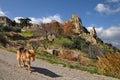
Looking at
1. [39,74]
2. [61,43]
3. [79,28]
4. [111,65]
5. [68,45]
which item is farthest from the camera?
[79,28]

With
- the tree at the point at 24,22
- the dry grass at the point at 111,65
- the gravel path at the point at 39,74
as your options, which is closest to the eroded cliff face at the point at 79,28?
the tree at the point at 24,22

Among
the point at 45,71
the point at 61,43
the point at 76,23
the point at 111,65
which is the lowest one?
the point at 45,71

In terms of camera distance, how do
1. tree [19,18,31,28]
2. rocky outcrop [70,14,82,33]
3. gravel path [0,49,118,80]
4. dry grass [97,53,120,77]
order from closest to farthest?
gravel path [0,49,118,80] < dry grass [97,53,120,77] < rocky outcrop [70,14,82,33] < tree [19,18,31,28]

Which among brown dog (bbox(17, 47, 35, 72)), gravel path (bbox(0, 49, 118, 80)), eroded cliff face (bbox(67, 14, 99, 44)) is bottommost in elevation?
gravel path (bbox(0, 49, 118, 80))

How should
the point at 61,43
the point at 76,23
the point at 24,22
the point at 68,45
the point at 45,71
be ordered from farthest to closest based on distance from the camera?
the point at 24,22 → the point at 76,23 → the point at 61,43 → the point at 68,45 → the point at 45,71

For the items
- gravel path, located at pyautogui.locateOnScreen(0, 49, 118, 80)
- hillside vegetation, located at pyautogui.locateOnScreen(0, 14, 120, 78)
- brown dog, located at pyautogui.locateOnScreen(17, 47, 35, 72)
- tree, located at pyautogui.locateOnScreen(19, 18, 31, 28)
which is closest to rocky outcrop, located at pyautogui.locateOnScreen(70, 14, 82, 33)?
hillside vegetation, located at pyautogui.locateOnScreen(0, 14, 120, 78)

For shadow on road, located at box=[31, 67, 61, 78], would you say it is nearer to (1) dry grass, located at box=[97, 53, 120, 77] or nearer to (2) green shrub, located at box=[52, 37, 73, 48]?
(1) dry grass, located at box=[97, 53, 120, 77]

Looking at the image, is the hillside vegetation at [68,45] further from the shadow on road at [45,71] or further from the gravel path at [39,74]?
the shadow on road at [45,71]

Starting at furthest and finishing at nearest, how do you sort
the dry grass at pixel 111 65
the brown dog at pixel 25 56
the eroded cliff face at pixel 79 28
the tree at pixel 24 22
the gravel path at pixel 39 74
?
the tree at pixel 24 22, the eroded cliff face at pixel 79 28, the dry grass at pixel 111 65, the brown dog at pixel 25 56, the gravel path at pixel 39 74

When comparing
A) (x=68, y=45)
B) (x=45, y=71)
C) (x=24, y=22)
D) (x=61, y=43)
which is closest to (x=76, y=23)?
(x=24, y=22)

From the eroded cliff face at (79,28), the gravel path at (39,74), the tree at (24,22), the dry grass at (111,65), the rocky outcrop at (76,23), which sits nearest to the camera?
the gravel path at (39,74)

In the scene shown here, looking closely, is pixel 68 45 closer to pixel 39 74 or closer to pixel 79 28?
pixel 79 28

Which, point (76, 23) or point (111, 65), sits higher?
point (76, 23)

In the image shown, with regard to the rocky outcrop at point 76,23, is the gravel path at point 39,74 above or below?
below
